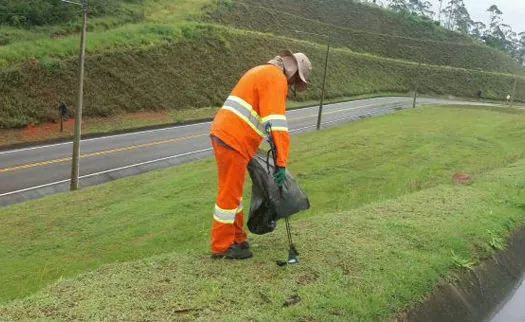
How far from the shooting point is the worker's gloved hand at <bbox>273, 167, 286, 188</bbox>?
18.9 ft

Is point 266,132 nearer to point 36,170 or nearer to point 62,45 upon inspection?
point 36,170

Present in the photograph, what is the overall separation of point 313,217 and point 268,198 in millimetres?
2757

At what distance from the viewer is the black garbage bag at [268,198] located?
593 cm

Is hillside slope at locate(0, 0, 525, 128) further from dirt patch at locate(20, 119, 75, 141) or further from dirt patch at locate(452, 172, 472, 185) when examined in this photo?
dirt patch at locate(452, 172, 472, 185)

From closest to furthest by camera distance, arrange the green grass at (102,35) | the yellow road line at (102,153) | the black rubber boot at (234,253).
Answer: the black rubber boot at (234,253)
the yellow road line at (102,153)
the green grass at (102,35)

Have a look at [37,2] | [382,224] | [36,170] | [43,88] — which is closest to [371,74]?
[37,2]

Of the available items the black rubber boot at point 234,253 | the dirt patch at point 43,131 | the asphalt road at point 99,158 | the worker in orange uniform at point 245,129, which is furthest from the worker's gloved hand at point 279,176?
the dirt patch at point 43,131

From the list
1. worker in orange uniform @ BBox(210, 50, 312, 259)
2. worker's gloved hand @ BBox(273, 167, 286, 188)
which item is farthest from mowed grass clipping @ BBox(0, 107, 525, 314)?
worker's gloved hand @ BBox(273, 167, 286, 188)

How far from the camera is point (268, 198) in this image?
19.5 feet

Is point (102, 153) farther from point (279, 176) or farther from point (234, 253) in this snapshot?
point (279, 176)

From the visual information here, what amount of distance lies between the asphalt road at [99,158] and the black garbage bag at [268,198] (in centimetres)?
1476

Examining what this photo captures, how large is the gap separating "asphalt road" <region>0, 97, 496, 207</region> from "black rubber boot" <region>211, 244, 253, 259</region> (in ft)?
47.6

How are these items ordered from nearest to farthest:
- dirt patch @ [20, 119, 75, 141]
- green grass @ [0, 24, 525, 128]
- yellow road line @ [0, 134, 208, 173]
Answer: yellow road line @ [0, 134, 208, 173] → dirt patch @ [20, 119, 75, 141] → green grass @ [0, 24, 525, 128]

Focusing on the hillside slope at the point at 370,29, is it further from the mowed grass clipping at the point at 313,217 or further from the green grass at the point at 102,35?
the mowed grass clipping at the point at 313,217
